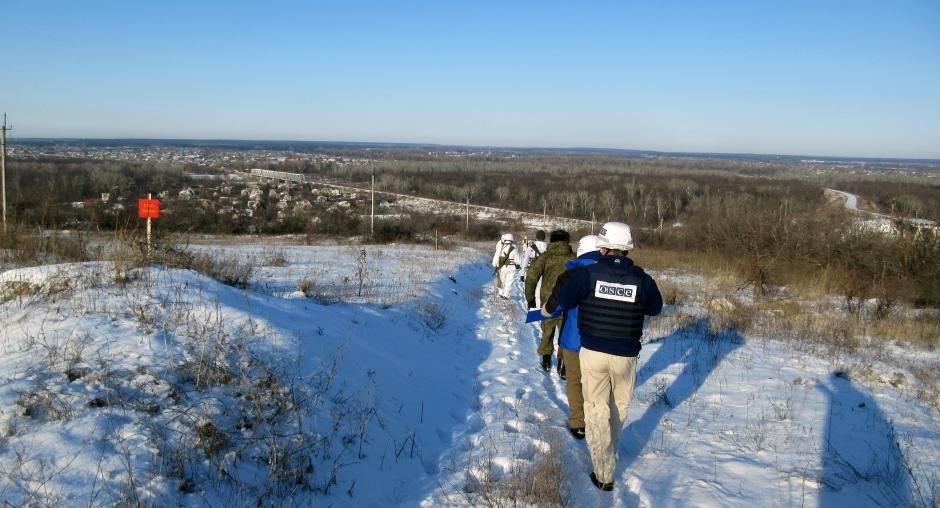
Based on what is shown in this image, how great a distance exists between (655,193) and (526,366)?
78.3 metres

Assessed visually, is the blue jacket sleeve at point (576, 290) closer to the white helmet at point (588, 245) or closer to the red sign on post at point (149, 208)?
the white helmet at point (588, 245)

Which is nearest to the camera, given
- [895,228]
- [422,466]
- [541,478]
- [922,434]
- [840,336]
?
[541,478]

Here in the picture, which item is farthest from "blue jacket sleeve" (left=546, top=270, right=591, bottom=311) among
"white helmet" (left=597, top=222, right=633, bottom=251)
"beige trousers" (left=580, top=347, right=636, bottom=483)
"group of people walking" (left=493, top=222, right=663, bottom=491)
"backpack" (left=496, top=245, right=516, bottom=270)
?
"backpack" (left=496, top=245, right=516, bottom=270)

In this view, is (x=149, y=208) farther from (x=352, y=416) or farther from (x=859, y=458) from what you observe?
(x=859, y=458)

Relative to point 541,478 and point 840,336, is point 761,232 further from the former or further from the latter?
point 541,478

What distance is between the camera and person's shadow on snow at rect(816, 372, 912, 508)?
4102mm

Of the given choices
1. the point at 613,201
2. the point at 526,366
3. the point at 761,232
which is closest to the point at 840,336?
the point at 526,366

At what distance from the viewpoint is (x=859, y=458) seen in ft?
16.0

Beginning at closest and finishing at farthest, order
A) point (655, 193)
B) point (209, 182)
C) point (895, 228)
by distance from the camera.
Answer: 1. point (895, 228)
2. point (209, 182)
3. point (655, 193)

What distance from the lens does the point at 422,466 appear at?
4453mm

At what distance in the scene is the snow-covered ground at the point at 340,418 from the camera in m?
3.46

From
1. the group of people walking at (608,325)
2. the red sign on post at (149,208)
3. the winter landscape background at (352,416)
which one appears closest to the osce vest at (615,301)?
the group of people walking at (608,325)

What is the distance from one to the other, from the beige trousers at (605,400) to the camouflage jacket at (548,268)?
2.35 metres

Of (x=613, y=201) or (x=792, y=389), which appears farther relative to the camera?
(x=613, y=201)
